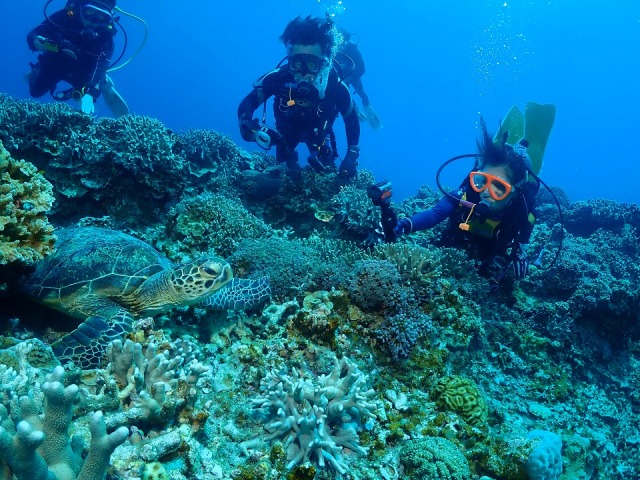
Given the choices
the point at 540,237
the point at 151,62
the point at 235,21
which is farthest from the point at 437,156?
the point at 540,237

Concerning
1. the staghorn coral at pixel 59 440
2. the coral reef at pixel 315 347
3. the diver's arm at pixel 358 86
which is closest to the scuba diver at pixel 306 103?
the coral reef at pixel 315 347

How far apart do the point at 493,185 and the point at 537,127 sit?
2.60m

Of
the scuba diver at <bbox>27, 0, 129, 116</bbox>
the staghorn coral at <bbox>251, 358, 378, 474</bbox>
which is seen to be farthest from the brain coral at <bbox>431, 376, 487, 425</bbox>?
the scuba diver at <bbox>27, 0, 129, 116</bbox>

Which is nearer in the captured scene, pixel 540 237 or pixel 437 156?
pixel 540 237

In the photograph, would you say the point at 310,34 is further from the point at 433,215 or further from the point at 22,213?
the point at 22,213

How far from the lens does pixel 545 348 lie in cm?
460

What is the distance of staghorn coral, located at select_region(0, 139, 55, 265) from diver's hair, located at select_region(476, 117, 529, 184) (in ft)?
17.1

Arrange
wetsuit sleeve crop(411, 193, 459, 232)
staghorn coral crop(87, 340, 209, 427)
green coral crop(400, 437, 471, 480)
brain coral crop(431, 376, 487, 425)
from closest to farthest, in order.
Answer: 1. staghorn coral crop(87, 340, 209, 427)
2. green coral crop(400, 437, 471, 480)
3. brain coral crop(431, 376, 487, 425)
4. wetsuit sleeve crop(411, 193, 459, 232)

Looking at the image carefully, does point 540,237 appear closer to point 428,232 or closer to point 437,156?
point 428,232

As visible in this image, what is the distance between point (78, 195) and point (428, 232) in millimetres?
5715

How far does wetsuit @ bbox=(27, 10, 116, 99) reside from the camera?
898 centimetres

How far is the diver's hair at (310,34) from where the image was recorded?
7.36 meters

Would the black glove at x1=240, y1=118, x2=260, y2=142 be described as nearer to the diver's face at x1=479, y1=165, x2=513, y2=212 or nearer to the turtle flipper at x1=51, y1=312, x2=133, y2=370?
the diver's face at x1=479, y1=165, x2=513, y2=212

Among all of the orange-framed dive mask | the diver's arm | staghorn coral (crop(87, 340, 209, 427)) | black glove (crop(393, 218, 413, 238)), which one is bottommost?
staghorn coral (crop(87, 340, 209, 427))
